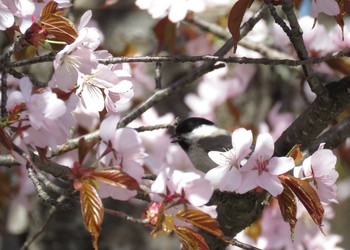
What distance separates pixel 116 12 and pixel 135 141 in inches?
Result: 83.1

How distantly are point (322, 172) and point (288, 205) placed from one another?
8 centimetres

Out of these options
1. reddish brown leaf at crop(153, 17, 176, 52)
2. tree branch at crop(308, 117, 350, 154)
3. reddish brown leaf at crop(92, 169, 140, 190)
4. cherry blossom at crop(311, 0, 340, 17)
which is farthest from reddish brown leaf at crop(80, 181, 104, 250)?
reddish brown leaf at crop(153, 17, 176, 52)

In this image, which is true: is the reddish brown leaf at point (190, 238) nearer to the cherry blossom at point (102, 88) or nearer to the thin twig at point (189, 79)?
the cherry blossom at point (102, 88)

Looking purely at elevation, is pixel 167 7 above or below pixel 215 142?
above

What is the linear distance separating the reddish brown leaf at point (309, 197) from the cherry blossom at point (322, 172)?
45mm

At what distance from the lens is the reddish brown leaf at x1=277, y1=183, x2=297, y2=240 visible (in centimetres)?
108

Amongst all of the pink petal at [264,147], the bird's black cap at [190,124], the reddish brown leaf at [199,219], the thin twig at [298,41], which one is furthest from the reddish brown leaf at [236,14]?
the bird's black cap at [190,124]

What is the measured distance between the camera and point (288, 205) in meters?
1.08

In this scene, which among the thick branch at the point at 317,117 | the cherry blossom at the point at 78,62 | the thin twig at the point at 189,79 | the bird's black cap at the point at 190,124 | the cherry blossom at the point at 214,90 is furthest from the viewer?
the cherry blossom at the point at 214,90

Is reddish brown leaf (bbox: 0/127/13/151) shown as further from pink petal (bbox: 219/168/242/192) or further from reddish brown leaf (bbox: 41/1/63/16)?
pink petal (bbox: 219/168/242/192)

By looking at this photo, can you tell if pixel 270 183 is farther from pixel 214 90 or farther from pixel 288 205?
pixel 214 90

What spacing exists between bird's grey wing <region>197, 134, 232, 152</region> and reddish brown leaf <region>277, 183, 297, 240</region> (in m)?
0.79

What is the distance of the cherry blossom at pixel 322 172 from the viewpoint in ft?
3.61

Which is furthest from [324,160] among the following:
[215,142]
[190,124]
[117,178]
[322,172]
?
[190,124]
